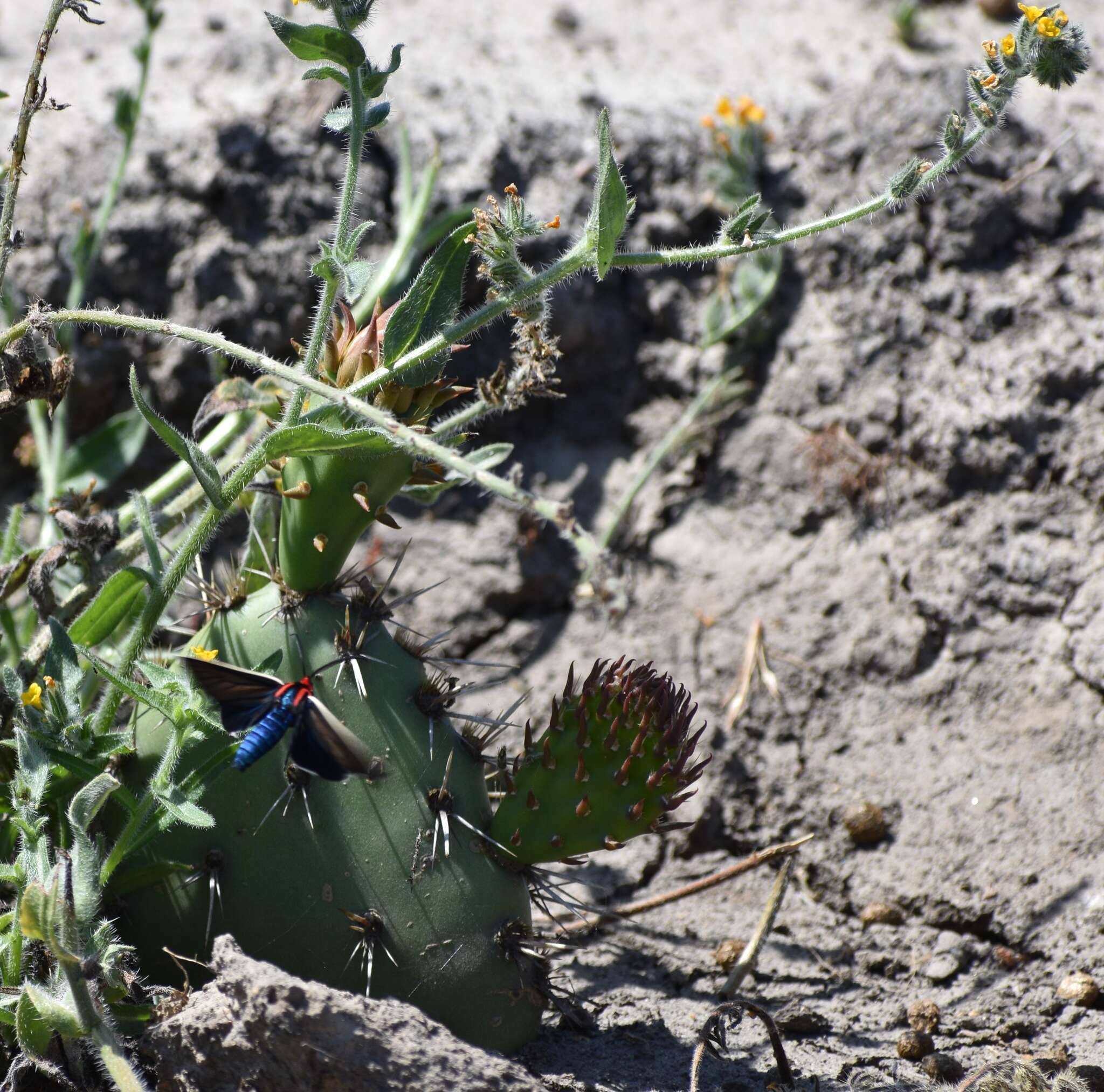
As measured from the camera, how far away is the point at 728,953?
2271mm

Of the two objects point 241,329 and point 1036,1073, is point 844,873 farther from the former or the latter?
point 241,329

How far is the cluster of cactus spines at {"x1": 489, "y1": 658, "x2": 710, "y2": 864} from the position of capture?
1794mm

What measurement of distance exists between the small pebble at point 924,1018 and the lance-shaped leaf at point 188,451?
1601mm

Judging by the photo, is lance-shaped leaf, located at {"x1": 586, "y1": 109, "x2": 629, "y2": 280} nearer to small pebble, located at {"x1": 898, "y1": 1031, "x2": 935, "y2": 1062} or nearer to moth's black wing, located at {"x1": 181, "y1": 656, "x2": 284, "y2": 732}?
moth's black wing, located at {"x1": 181, "y1": 656, "x2": 284, "y2": 732}

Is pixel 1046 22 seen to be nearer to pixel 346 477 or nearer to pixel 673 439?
pixel 346 477

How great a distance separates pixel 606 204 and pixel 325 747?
0.90 m

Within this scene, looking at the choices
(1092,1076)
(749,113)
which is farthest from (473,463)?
(749,113)

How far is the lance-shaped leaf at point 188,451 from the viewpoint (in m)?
1.69

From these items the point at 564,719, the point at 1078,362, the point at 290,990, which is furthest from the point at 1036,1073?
the point at 1078,362

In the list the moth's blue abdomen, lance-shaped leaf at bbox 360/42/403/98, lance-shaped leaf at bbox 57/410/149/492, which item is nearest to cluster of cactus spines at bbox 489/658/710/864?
the moth's blue abdomen

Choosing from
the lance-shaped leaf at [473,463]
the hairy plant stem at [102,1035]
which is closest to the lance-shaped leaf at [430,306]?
the lance-shaped leaf at [473,463]

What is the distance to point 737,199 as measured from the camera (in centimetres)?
322

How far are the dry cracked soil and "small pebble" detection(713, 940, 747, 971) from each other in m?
0.03

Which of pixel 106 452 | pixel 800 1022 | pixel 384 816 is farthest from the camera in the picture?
pixel 106 452
